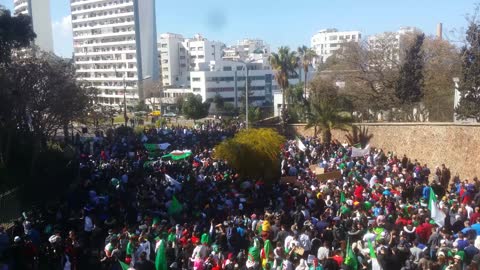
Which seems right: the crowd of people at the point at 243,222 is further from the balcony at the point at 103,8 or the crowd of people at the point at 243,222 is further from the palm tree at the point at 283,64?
the balcony at the point at 103,8

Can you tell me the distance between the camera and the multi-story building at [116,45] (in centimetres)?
9531

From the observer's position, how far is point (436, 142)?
2177cm

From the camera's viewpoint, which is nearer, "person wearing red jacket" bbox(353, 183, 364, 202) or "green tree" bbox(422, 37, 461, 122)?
"person wearing red jacket" bbox(353, 183, 364, 202)

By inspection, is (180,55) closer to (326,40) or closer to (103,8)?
(103,8)

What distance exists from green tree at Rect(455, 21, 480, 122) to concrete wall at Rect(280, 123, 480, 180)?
32.0 inches

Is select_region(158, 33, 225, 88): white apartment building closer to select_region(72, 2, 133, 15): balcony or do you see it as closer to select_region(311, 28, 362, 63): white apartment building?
select_region(72, 2, 133, 15): balcony

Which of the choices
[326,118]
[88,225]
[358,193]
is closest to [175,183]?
[88,225]

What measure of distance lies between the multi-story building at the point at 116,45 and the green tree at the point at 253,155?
7381cm

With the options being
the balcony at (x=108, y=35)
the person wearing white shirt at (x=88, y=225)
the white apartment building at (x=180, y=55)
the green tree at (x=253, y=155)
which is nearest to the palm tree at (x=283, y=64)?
the green tree at (x=253, y=155)

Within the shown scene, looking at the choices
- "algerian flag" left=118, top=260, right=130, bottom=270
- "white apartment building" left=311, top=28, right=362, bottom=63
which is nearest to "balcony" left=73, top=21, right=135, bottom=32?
"white apartment building" left=311, top=28, right=362, bottom=63

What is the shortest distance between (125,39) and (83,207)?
286 feet

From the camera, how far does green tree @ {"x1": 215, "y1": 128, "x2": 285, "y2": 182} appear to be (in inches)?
765

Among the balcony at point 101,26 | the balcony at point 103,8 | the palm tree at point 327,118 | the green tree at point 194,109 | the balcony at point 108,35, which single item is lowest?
the green tree at point 194,109

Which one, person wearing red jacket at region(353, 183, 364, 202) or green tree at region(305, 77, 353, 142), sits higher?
green tree at region(305, 77, 353, 142)
